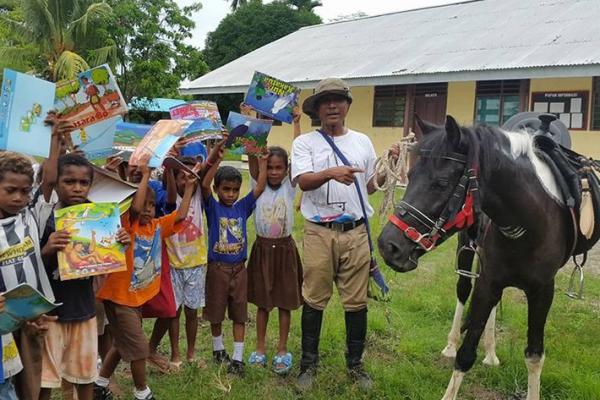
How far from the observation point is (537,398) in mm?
3371

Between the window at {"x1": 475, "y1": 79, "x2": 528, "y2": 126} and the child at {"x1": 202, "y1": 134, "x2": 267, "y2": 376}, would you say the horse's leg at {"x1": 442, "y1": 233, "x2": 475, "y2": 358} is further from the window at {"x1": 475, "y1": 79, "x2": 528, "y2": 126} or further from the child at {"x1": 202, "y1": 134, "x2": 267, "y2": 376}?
the window at {"x1": 475, "y1": 79, "x2": 528, "y2": 126}

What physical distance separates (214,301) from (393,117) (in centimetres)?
1264

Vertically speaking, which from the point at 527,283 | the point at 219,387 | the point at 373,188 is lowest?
the point at 219,387

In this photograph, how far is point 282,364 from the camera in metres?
3.77

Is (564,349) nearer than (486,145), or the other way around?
(486,145)

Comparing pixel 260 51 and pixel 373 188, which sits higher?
pixel 260 51

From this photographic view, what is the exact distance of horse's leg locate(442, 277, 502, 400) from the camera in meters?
3.21

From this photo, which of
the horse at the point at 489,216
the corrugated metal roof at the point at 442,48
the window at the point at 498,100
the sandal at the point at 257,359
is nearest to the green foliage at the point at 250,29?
the corrugated metal roof at the point at 442,48

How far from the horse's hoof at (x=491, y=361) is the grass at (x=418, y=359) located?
5 centimetres

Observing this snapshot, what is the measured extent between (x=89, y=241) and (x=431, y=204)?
160 centimetres

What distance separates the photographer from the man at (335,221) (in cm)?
350

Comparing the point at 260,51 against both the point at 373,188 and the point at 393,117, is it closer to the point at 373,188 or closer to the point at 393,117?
the point at 393,117

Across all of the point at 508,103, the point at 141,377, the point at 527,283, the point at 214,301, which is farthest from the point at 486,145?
the point at 508,103

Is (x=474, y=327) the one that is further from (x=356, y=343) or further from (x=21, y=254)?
(x=21, y=254)
